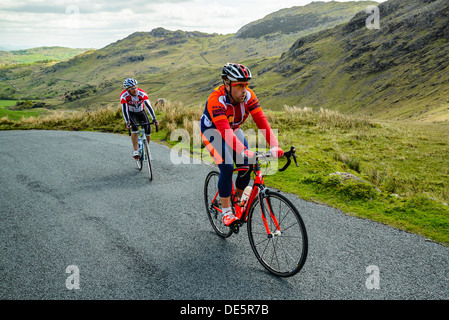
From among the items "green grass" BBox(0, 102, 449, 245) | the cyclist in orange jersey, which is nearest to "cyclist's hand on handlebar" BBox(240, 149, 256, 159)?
the cyclist in orange jersey

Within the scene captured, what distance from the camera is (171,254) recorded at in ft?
13.9

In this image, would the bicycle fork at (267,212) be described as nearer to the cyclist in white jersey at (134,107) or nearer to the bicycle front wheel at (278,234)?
the bicycle front wheel at (278,234)

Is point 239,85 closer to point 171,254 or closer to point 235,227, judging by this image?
point 235,227

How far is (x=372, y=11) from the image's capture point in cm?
7544

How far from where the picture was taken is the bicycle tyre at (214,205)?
4730 millimetres

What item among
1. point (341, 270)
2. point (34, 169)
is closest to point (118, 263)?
point (341, 270)

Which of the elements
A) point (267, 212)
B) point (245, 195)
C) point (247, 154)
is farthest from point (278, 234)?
point (247, 154)

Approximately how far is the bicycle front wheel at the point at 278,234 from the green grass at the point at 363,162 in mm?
2008

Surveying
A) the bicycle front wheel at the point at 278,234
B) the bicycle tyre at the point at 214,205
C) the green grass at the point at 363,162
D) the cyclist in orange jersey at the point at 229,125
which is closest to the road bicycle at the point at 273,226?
the bicycle front wheel at the point at 278,234

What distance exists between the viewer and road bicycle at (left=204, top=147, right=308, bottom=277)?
11.4 ft

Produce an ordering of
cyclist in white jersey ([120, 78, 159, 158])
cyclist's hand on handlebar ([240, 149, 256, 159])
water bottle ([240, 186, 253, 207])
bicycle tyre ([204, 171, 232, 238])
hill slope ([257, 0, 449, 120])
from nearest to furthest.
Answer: cyclist's hand on handlebar ([240, 149, 256, 159]) < water bottle ([240, 186, 253, 207]) < bicycle tyre ([204, 171, 232, 238]) < cyclist in white jersey ([120, 78, 159, 158]) < hill slope ([257, 0, 449, 120])

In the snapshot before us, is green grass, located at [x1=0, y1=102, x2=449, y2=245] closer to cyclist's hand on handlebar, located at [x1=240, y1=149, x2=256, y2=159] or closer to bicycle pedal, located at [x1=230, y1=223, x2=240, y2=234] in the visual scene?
bicycle pedal, located at [x1=230, y1=223, x2=240, y2=234]

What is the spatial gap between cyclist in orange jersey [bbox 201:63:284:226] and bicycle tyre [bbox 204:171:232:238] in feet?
1.57

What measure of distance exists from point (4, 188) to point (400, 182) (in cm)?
1029
